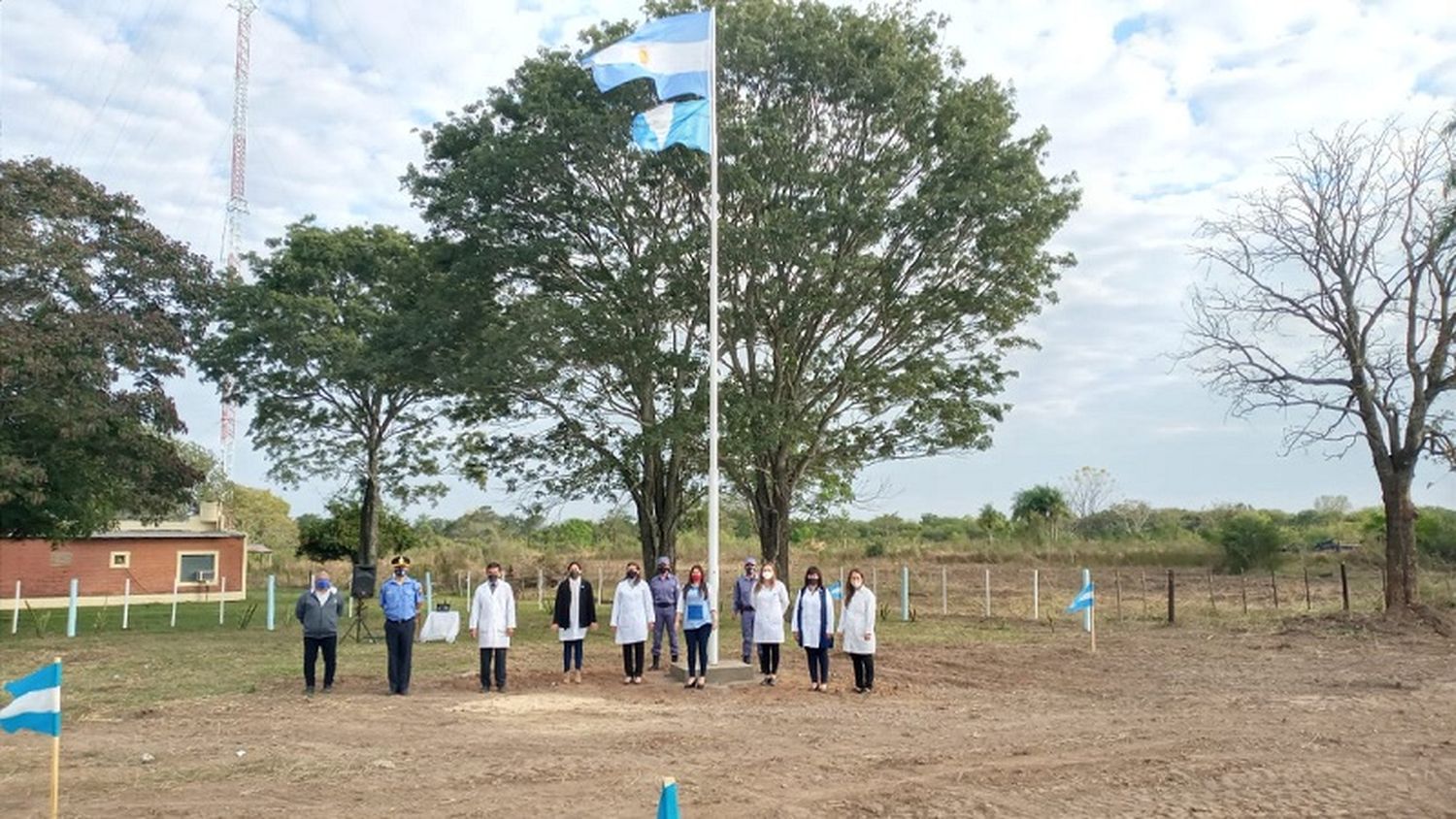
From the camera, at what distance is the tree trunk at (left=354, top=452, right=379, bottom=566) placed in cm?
3841

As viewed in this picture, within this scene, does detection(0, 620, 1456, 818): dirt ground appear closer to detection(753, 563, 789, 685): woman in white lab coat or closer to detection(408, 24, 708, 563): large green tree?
detection(753, 563, 789, 685): woman in white lab coat

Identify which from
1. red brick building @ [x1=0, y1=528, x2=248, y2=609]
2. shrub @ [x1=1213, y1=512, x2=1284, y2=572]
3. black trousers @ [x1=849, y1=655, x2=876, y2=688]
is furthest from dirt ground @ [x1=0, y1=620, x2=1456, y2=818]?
red brick building @ [x1=0, y1=528, x2=248, y2=609]

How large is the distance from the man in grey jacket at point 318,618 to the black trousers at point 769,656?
541 centimetres

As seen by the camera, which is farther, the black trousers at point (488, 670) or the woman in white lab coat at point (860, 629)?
the black trousers at point (488, 670)

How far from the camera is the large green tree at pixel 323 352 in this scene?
3381cm

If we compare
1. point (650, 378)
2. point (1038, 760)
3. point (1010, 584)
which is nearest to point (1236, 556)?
point (1010, 584)

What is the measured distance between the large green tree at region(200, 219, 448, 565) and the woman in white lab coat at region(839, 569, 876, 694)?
18374 millimetres

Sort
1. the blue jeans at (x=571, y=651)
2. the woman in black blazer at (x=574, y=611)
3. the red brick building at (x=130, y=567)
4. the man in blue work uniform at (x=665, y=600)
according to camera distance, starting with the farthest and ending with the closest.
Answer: the red brick building at (x=130, y=567) → the man in blue work uniform at (x=665, y=600) → the blue jeans at (x=571, y=651) → the woman in black blazer at (x=574, y=611)

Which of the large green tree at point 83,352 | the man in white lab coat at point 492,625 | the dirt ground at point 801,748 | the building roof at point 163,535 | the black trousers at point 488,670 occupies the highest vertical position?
the large green tree at point 83,352

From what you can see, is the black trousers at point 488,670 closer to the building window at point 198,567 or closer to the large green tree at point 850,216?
the large green tree at point 850,216

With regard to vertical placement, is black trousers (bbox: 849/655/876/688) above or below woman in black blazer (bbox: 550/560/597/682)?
below

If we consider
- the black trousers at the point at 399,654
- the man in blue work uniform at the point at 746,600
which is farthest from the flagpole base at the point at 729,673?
the black trousers at the point at 399,654

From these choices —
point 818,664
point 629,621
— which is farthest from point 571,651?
point 818,664

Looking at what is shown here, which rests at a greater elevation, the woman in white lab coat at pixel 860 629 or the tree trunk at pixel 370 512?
the tree trunk at pixel 370 512
